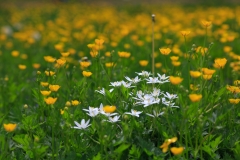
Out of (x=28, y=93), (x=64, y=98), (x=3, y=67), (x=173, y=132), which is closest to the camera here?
(x=173, y=132)

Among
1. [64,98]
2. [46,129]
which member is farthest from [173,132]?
[64,98]

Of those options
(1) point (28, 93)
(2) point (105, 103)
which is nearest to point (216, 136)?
(2) point (105, 103)

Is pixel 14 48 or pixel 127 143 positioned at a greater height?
pixel 127 143

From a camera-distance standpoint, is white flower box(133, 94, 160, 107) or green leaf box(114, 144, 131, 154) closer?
green leaf box(114, 144, 131, 154)

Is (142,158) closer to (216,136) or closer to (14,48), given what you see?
(216,136)

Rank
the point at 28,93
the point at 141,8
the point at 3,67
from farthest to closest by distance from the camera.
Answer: the point at 141,8
the point at 3,67
the point at 28,93

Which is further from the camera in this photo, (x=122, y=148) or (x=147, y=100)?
(x=147, y=100)

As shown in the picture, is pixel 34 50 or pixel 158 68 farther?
pixel 34 50

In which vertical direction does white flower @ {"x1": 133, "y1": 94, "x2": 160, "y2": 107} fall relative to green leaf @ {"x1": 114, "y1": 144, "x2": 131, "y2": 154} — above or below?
above

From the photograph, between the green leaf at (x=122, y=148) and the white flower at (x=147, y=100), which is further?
the white flower at (x=147, y=100)

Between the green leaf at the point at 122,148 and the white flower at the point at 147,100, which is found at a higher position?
the white flower at the point at 147,100

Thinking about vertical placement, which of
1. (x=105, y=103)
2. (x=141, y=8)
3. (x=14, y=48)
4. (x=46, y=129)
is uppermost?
(x=105, y=103)
